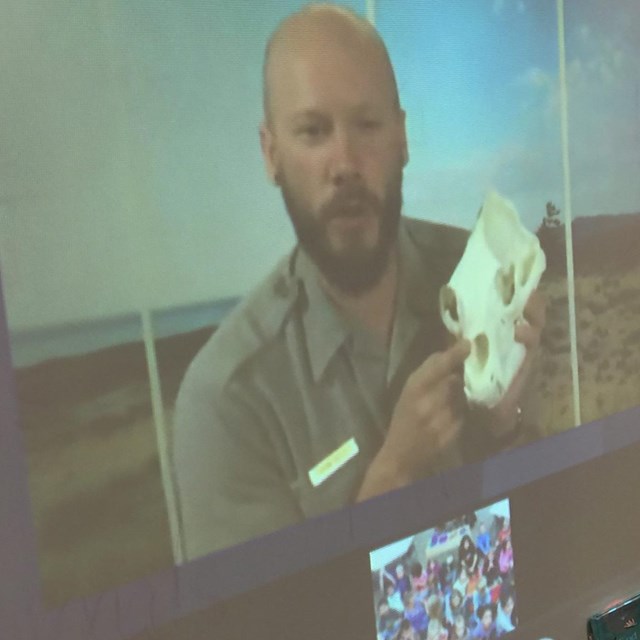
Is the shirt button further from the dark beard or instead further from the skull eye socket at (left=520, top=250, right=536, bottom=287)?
the skull eye socket at (left=520, top=250, right=536, bottom=287)

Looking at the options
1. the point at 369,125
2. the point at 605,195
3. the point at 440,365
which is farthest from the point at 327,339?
the point at 605,195

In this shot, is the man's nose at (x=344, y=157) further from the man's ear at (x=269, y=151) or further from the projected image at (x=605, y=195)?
the projected image at (x=605, y=195)

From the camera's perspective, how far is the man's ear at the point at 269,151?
1.04 m

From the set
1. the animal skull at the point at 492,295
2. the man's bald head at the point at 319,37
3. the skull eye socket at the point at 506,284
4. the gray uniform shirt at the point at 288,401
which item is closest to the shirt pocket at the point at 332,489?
the gray uniform shirt at the point at 288,401

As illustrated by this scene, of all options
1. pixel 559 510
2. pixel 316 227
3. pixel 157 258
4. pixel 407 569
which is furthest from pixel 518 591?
pixel 157 258

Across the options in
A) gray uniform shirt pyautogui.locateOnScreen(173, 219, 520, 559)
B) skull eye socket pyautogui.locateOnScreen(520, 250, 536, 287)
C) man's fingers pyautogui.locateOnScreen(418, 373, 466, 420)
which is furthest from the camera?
skull eye socket pyautogui.locateOnScreen(520, 250, 536, 287)

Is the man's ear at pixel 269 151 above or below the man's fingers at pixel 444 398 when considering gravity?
above

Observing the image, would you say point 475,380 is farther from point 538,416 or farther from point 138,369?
point 138,369

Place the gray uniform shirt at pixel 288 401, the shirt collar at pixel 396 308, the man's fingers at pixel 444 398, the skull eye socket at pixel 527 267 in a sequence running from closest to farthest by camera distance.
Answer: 1. the gray uniform shirt at pixel 288 401
2. the shirt collar at pixel 396 308
3. the man's fingers at pixel 444 398
4. the skull eye socket at pixel 527 267

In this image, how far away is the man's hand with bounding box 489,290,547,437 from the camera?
1.31 meters

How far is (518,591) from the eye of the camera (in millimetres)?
1352

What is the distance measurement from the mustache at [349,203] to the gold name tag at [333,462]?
314mm

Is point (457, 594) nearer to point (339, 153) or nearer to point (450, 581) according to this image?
point (450, 581)

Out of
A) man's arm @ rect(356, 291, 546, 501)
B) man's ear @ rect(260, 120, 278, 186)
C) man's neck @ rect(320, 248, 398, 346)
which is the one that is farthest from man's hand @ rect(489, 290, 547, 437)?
man's ear @ rect(260, 120, 278, 186)
